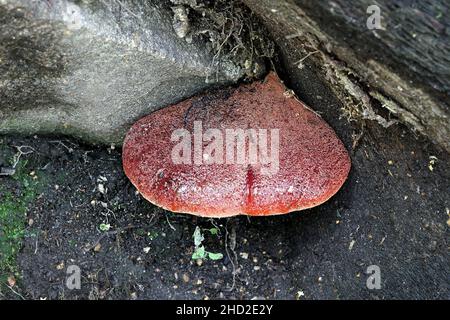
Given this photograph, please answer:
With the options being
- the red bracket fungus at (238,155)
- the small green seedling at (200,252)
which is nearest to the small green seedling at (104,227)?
the red bracket fungus at (238,155)

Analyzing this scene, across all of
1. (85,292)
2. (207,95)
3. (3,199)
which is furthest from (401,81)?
(3,199)

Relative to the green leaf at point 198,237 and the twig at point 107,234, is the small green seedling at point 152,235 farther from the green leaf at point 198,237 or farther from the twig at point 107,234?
the green leaf at point 198,237

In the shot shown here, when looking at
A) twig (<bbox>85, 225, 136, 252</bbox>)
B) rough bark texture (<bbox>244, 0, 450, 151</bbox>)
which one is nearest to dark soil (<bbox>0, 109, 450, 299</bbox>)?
twig (<bbox>85, 225, 136, 252</bbox>)

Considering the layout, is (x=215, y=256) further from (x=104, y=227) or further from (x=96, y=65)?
(x=96, y=65)

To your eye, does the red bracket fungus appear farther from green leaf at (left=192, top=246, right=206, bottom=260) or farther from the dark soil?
green leaf at (left=192, top=246, right=206, bottom=260)

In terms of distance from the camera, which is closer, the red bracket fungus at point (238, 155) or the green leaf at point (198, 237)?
the red bracket fungus at point (238, 155)
